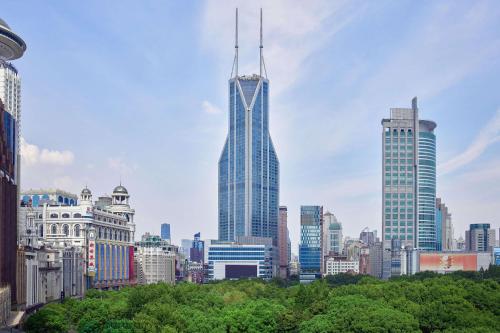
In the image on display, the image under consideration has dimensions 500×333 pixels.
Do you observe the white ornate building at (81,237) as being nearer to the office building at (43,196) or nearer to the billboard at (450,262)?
the office building at (43,196)

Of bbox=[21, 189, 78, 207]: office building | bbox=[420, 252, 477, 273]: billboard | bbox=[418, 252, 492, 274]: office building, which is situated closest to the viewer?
bbox=[21, 189, 78, 207]: office building

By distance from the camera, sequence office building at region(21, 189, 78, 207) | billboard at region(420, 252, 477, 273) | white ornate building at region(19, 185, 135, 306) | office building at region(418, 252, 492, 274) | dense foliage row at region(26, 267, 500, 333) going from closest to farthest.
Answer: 1. dense foliage row at region(26, 267, 500, 333)
2. white ornate building at region(19, 185, 135, 306)
3. office building at region(21, 189, 78, 207)
4. office building at region(418, 252, 492, 274)
5. billboard at region(420, 252, 477, 273)

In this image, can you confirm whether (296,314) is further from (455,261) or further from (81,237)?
→ (455,261)

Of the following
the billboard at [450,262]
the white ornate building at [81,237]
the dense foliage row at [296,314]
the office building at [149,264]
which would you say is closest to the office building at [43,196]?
the white ornate building at [81,237]

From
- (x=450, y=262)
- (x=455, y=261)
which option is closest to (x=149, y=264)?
(x=450, y=262)

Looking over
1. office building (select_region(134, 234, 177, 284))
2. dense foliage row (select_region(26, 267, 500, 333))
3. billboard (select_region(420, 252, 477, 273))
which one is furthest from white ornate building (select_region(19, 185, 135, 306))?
billboard (select_region(420, 252, 477, 273))

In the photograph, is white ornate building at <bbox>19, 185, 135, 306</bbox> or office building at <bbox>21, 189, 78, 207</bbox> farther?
office building at <bbox>21, 189, 78, 207</bbox>

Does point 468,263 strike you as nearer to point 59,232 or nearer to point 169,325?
point 59,232

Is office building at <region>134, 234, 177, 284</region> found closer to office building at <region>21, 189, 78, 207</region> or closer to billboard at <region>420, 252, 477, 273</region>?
office building at <region>21, 189, 78, 207</region>

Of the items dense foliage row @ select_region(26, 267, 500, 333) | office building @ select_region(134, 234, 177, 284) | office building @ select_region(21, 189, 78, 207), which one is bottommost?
office building @ select_region(134, 234, 177, 284)

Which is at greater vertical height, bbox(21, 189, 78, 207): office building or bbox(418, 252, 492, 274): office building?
bbox(21, 189, 78, 207): office building

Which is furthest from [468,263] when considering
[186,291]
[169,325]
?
[169,325]
